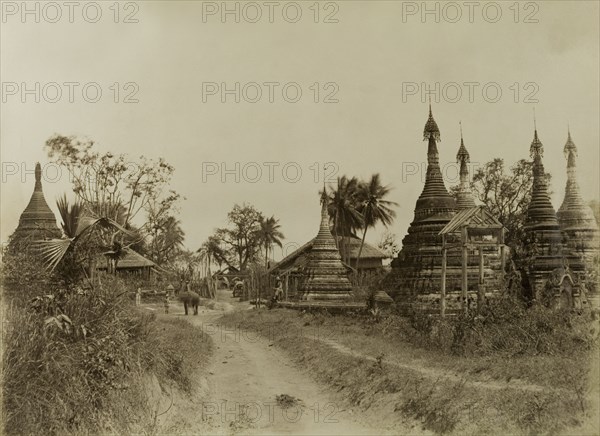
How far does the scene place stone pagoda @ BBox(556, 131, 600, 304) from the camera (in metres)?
26.2

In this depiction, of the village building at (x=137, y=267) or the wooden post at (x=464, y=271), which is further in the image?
the village building at (x=137, y=267)

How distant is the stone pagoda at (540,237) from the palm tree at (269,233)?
122ft

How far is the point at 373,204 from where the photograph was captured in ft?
148

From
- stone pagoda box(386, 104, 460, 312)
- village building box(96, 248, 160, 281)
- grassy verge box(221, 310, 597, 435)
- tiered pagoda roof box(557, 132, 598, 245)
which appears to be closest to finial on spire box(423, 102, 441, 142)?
stone pagoda box(386, 104, 460, 312)

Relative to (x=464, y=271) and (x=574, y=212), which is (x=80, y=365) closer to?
(x=464, y=271)

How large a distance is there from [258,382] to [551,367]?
6.07 meters

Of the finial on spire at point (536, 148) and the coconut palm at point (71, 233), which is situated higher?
the finial on spire at point (536, 148)

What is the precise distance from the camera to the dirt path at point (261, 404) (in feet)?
33.1

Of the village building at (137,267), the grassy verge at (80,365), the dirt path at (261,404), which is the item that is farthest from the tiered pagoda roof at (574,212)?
the village building at (137,267)

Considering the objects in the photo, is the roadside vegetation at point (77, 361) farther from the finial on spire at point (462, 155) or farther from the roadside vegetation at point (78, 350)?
the finial on spire at point (462, 155)

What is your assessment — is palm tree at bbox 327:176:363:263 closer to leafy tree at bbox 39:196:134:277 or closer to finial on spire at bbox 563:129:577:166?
finial on spire at bbox 563:129:577:166

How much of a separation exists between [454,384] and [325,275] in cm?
1848

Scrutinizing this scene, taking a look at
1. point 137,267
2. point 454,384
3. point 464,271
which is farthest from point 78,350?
point 137,267

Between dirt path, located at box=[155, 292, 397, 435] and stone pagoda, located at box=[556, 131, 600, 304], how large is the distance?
15.8 meters
